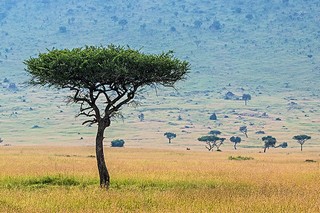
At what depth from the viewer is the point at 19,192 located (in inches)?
911

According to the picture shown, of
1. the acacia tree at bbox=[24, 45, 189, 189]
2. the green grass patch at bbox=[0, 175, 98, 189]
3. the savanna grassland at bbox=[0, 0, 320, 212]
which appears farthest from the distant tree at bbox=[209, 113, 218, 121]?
the acacia tree at bbox=[24, 45, 189, 189]

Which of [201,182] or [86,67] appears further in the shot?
[201,182]

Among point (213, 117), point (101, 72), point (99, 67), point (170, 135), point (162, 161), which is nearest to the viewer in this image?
point (99, 67)

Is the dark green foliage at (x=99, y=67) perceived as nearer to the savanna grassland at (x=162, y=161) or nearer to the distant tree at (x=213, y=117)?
the savanna grassland at (x=162, y=161)

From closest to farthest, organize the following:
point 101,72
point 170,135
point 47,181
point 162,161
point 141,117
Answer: point 101,72 < point 47,181 < point 162,161 < point 170,135 < point 141,117

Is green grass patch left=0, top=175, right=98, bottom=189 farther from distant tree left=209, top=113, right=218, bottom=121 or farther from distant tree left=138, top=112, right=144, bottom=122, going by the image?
distant tree left=209, top=113, right=218, bottom=121

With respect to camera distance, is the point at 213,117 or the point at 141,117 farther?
the point at 213,117

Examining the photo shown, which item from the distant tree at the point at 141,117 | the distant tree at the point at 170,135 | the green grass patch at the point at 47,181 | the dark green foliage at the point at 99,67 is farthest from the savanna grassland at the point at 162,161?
the dark green foliage at the point at 99,67

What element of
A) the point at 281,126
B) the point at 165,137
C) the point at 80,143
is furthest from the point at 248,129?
the point at 80,143

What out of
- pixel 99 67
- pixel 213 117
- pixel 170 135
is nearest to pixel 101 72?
pixel 99 67

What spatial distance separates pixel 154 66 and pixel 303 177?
425 inches

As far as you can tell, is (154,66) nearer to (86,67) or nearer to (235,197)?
(86,67)

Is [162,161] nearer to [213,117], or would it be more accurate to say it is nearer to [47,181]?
[47,181]

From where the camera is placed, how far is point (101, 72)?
26719 mm
